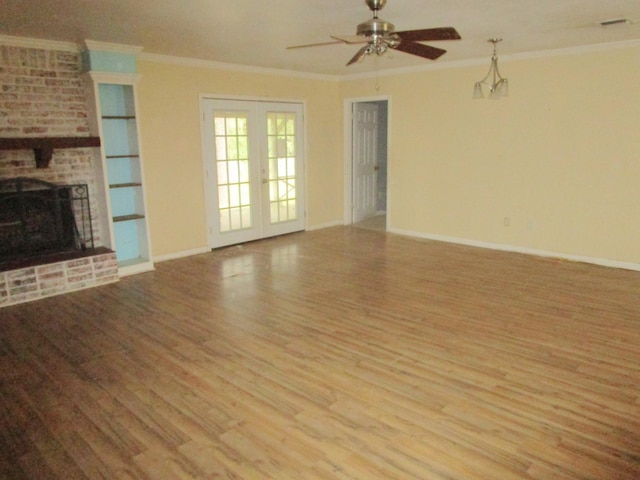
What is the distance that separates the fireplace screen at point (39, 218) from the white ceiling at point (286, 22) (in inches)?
56.5

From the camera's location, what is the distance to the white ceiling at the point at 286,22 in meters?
3.41

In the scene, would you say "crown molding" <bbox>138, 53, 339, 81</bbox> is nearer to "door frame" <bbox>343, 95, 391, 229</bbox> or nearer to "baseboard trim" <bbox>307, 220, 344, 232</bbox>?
"door frame" <bbox>343, 95, 391, 229</bbox>

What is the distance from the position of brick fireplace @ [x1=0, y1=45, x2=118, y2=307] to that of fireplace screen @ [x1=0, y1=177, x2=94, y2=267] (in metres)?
0.13

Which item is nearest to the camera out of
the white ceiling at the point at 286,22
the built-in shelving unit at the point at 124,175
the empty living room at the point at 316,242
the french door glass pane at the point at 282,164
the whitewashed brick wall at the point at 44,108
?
the empty living room at the point at 316,242

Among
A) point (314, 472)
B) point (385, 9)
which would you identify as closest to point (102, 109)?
point (385, 9)

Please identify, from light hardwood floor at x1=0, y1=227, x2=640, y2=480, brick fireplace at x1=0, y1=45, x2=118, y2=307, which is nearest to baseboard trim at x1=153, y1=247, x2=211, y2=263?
light hardwood floor at x1=0, y1=227, x2=640, y2=480

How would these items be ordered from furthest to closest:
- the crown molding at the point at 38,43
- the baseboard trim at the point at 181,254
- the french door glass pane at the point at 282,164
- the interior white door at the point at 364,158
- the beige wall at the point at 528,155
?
the interior white door at the point at 364,158 < the french door glass pane at the point at 282,164 < the baseboard trim at the point at 181,254 < the beige wall at the point at 528,155 < the crown molding at the point at 38,43

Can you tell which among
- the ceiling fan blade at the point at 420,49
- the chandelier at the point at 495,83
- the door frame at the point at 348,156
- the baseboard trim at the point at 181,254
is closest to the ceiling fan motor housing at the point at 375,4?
the ceiling fan blade at the point at 420,49

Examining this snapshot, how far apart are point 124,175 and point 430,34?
3.95m

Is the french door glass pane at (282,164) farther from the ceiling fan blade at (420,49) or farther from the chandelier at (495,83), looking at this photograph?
the ceiling fan blade at (420,49)

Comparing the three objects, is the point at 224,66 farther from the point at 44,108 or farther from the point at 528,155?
the point at 528,155

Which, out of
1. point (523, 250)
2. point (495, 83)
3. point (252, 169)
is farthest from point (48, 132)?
point (523, 250)

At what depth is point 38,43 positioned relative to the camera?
456 centimetres

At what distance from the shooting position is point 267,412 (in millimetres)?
2684
